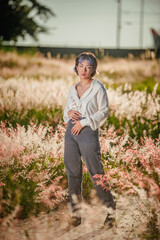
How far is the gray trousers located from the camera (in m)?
2.40

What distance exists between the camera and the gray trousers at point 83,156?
2.40 m

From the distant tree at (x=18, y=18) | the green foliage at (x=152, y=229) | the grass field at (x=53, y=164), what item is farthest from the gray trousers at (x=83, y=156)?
the distant tree at (x=18, y=18)

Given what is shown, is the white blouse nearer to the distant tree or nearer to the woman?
the woman

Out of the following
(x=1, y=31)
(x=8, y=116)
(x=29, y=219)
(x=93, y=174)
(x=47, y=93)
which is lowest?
(x=29, y=219)

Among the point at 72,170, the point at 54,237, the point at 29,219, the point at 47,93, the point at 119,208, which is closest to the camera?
the point at 54,237

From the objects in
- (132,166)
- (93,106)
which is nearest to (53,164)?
(132,166)

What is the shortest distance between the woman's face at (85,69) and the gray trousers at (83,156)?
44cm

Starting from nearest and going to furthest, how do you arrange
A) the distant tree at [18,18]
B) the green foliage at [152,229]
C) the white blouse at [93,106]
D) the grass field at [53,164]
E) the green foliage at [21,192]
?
the green foliage at [152,229] → the white blouse at [93,106] → the grass field at [53,164] → the green foliage at [21,192] → the distant tree at [18,18]

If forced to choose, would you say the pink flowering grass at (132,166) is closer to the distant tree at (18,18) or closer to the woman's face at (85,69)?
the woman's face at (85,69)

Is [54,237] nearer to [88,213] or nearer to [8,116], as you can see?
[88,213]

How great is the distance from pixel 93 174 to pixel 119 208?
732mm

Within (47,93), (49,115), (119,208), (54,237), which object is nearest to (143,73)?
(47,93)

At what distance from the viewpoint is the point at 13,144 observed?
113 inches

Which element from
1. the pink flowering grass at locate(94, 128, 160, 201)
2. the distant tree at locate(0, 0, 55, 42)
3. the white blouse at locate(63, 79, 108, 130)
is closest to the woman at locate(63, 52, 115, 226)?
the white blouse at locate(63, 79, 108, 130)
